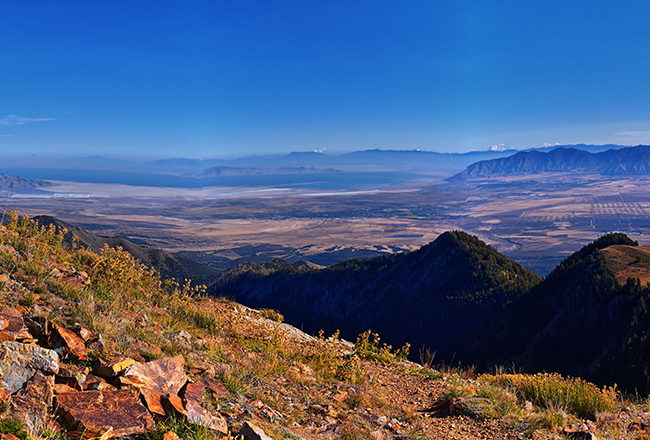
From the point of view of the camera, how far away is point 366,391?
5.70 m

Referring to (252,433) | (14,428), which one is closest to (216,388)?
(252,433)

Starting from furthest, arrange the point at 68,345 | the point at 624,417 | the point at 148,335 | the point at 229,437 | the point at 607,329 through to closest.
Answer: the point at 607,329, the point at 624,417, the point at 148,335, the point at 68,345, the point at 229,437

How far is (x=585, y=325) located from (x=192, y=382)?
1045 inches

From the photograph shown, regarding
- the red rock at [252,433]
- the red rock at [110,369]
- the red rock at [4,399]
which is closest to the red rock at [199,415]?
the red rock at [252,433]

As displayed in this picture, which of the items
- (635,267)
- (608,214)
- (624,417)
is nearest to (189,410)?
(624,417)

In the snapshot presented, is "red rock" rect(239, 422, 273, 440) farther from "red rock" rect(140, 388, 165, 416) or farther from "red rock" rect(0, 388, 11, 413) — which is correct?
"red rock" rect(0, 388, 11, 413)

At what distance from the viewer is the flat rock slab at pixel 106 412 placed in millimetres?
3062

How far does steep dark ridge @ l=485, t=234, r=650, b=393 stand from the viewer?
1866 centimetres

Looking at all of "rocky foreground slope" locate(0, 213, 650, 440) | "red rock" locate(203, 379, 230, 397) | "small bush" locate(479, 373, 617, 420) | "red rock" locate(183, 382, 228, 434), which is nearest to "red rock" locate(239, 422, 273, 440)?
"rocky foreground slope" locate(0, 213, 650, 440)

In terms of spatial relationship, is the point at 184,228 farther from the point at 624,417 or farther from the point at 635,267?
the point at 624,417

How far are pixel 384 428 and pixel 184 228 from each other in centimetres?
16252

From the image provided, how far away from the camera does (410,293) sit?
136 ft

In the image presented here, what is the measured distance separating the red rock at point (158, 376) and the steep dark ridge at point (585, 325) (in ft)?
58.1

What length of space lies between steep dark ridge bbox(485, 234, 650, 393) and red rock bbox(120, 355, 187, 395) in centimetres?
1771
